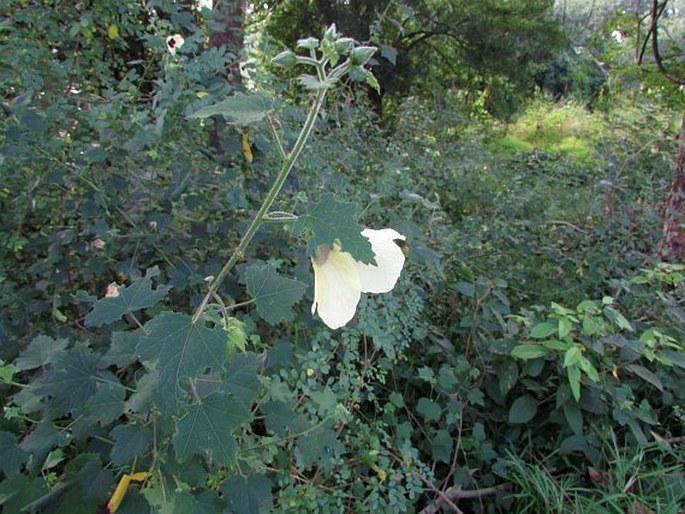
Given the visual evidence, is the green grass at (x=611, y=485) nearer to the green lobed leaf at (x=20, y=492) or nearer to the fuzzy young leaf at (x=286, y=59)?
the green lobed leaf at (x=20, y=492)

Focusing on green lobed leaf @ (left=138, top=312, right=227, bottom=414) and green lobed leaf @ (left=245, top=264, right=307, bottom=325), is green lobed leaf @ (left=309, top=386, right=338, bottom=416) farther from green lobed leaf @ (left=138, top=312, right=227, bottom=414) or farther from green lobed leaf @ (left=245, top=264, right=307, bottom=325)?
green lobed leaf @ (left=138, top=312, right=227, bottom=414)

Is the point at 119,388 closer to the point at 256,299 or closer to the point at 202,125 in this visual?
the point at 256,299

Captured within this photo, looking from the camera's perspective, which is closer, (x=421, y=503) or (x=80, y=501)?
(x=80, y=501)

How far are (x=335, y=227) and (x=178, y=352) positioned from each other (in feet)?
0.89

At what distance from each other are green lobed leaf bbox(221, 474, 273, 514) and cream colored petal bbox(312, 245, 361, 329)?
36 cm

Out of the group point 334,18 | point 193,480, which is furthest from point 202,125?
point 334,18

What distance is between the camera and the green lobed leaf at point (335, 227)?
0.76 m

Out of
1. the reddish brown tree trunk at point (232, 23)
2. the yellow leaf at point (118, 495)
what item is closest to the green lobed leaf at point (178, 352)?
the yellow leaf at point (118, 495)

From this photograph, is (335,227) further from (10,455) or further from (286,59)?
(10,455)

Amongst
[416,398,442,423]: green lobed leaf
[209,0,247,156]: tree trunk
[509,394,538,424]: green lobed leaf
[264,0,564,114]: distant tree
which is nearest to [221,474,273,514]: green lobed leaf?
[416,398,442,423]: green lobed leaf

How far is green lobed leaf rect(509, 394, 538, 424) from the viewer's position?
1.90 m

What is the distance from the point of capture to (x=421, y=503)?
183 cm

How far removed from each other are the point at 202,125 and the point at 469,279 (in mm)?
1179

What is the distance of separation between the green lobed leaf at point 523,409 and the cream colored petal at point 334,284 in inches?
49.8
